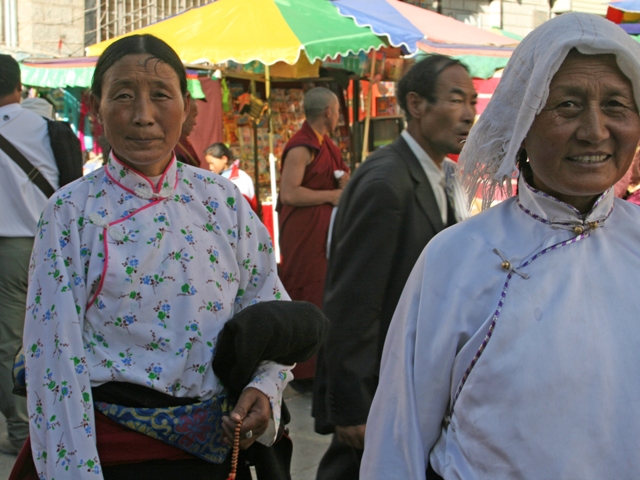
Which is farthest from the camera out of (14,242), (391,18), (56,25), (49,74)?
(56,25)

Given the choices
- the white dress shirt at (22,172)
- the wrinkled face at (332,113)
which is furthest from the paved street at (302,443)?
the wrinkled face at (332,113)

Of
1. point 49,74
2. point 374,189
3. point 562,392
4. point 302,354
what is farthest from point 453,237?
point 49,74

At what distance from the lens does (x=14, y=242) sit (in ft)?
13.5

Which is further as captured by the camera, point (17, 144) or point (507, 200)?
point (17, 144)

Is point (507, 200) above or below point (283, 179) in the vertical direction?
above

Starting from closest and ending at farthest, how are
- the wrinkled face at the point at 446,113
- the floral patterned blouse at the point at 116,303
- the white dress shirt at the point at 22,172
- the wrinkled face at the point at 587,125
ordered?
the wrinkled face at the point at 587,125 → the floral patterned blouse at the point at 116,303 → the wrinkled face at the point at 446,113 → the white dress shirt at the point at 22,172

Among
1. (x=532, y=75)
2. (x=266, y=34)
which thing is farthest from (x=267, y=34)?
(x=532, y=75)

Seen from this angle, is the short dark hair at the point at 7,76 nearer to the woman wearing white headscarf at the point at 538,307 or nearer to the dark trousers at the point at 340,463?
the dark trousers at the point at 340,463

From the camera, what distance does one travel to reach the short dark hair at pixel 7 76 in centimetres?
423

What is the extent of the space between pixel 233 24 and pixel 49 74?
9.82 ft

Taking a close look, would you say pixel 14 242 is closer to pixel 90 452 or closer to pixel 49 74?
pixel 90 452

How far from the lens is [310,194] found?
5605 mm

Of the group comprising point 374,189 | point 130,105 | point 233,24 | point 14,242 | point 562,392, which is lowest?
point 14,242

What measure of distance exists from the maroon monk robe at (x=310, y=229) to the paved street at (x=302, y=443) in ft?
2.43
